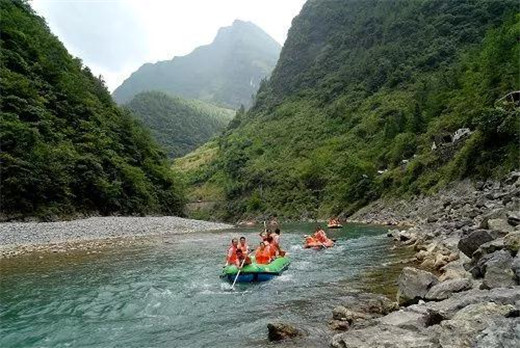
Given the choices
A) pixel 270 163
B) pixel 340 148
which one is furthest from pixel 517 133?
pixel 270 163

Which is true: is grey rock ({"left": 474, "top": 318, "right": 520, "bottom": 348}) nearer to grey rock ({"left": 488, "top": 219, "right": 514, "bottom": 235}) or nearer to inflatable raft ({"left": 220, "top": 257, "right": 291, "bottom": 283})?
grey rock ({"left": 488, "top": 219, "right": 514, "bottom": 235})

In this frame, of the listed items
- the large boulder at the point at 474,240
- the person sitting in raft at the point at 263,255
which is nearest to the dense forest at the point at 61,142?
the person sitting in raft at the point at 263,255

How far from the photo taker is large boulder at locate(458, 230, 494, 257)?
11.7 metres

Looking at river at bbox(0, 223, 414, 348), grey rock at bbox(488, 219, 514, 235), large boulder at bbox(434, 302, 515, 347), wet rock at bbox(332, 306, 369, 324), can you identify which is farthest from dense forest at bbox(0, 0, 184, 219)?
large boulder at bbox(434, 302, 515, 347)

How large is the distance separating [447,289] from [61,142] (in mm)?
41184

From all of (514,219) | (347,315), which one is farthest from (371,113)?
(347,315)

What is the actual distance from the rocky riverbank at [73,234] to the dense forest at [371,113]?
83.5 feet

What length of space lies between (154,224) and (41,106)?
1595cm

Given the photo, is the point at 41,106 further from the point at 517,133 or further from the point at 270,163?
the point at 270,163

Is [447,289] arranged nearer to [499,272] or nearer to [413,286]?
[413,286]

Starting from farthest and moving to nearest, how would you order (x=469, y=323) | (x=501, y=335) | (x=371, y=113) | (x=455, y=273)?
(x=371, y=113)
(x=455, y=273)
(x=469, y=323)
(x=501, y=335)

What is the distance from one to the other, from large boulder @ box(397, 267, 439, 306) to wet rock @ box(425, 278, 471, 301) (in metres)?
0.27

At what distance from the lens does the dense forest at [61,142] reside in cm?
3581

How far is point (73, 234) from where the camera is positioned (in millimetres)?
30328
